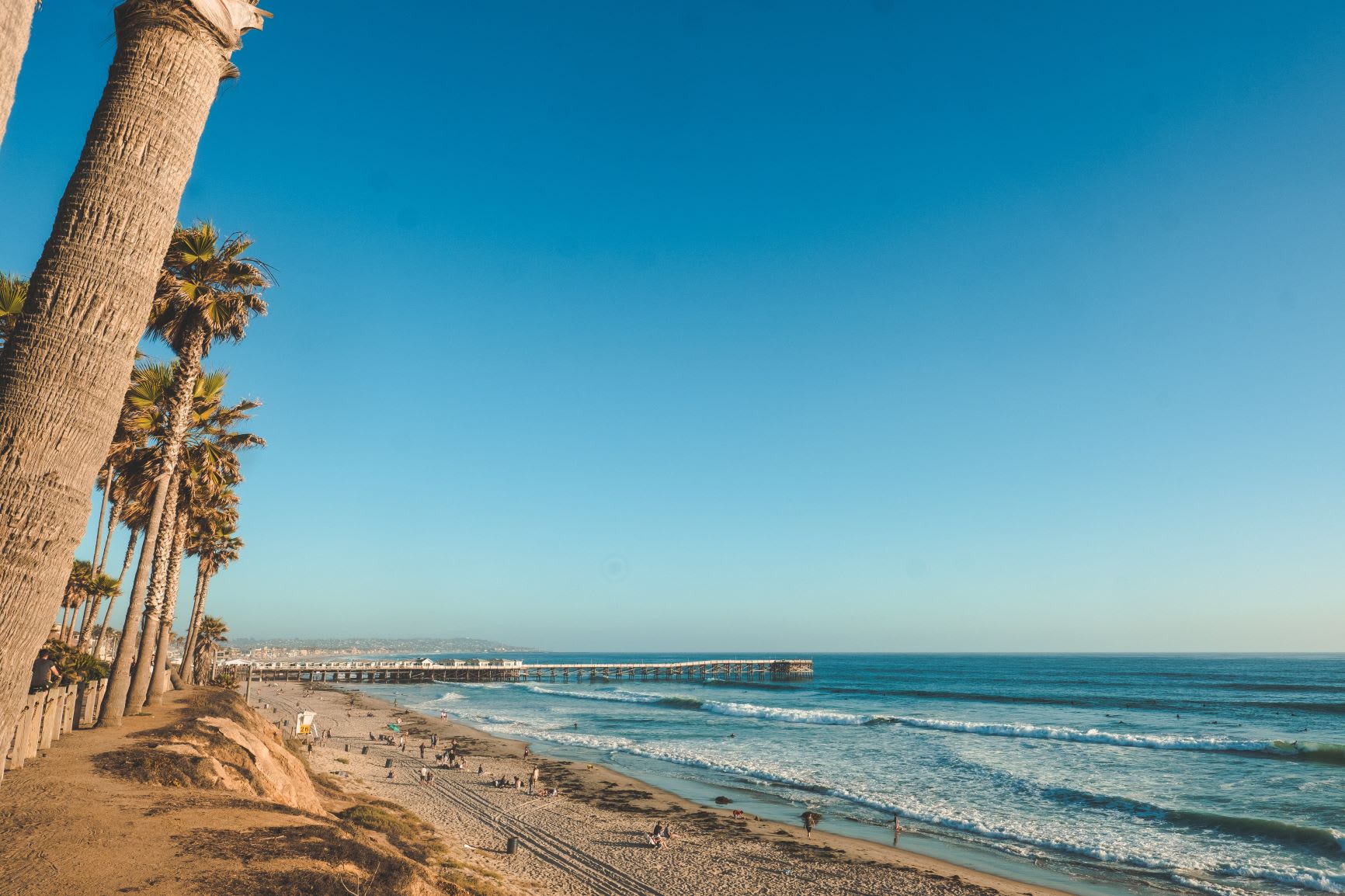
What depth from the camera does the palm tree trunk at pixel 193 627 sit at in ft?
111

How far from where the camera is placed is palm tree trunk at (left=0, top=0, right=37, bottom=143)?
3.33 meters

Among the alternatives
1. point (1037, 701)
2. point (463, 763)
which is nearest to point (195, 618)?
point (463, 763)

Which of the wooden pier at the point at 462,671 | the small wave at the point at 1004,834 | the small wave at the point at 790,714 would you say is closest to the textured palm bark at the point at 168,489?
the small wave at the point at 1004,834

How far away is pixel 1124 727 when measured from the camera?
50.9m

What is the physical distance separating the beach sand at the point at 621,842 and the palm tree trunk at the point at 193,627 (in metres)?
7.14

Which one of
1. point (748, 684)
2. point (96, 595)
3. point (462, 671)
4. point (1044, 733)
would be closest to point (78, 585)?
point (96, 595)

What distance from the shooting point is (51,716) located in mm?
13562

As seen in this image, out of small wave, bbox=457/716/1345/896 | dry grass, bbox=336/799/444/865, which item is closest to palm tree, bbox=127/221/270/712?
dry grass, bbox=336/799/444/865

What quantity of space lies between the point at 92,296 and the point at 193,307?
53.3 feet

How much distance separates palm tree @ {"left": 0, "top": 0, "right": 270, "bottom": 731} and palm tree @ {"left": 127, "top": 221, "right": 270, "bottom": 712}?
14.1 m

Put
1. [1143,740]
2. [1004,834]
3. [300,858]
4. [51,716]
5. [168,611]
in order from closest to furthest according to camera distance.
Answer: [300,858], [51,716], [1004,834], [168,611], [1143,740]

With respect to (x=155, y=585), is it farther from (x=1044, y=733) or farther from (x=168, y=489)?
(x=1044, y=733)

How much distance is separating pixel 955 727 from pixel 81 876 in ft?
171

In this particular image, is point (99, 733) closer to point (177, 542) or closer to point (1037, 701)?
point (177, 542)
